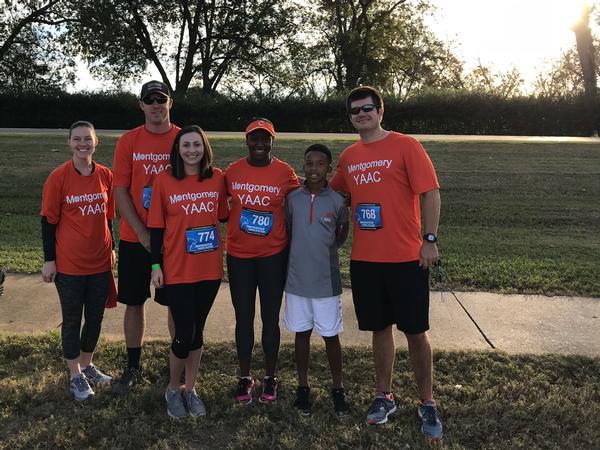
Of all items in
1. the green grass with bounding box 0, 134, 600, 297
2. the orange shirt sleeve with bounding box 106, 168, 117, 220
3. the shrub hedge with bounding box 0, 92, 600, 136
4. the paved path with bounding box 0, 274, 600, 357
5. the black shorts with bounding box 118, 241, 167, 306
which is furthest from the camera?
the shrub hedge with bounding box 0, 92, 600, 136

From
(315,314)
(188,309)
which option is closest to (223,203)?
(188,309)

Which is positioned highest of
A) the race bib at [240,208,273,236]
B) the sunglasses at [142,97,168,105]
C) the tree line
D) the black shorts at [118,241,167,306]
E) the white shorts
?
the tree line

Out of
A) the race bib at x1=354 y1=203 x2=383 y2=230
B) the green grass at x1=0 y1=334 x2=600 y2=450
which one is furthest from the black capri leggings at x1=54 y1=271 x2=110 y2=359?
the race bib at x1=354 y1=203 x2=383 y2=230

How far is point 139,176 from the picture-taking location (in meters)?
3.33

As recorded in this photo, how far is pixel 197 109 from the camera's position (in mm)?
23797

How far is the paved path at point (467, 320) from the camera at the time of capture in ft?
13.7

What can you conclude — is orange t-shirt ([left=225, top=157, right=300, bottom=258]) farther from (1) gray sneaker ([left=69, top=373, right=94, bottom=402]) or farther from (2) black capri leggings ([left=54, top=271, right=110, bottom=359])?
(1) gray sneaker ([left=69, top=373, right=94, bottom=402])

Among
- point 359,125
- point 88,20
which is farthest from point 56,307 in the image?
point 88,20

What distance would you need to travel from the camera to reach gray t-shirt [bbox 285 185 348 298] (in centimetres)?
319

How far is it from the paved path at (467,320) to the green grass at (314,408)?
0.89ft

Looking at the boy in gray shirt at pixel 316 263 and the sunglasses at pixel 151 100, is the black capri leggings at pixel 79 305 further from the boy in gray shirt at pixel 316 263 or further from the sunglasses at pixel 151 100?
the boy in gray shirt at pixel 316 263

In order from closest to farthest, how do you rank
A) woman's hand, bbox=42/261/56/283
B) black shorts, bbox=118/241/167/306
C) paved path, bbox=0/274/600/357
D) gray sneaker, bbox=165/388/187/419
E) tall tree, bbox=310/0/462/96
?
gray sneaker, bbox=165/388/187/419 < woman's hand, bbox=42/261/56/283 < black shorts, bbox=118/241/167/306 < paved path, bbox=0/274/600/357 < tall tree, bbox=310/0/462/96

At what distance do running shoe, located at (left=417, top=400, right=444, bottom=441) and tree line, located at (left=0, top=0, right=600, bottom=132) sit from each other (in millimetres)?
24933

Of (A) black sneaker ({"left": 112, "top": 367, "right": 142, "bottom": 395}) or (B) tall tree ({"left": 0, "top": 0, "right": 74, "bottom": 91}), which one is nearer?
(A) black sneaker ({"left": 112, "top": 367, "right": 142, "bottom": 395})
